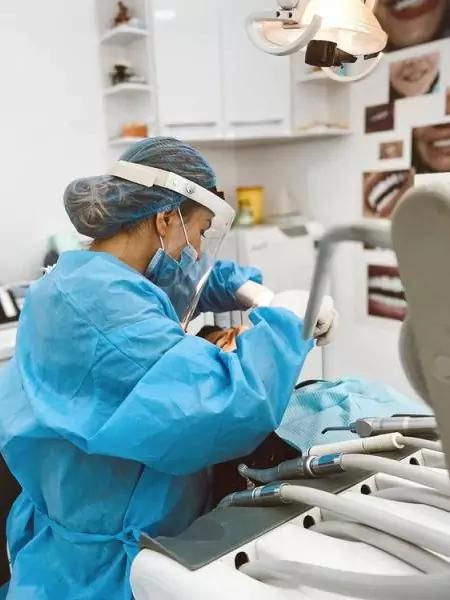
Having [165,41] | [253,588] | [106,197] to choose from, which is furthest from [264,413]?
[165,41]

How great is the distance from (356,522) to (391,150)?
258cm

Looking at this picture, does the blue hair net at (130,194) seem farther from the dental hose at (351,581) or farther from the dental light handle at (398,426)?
the dental hose at (351,581)

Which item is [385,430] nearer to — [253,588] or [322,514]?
[322,514]

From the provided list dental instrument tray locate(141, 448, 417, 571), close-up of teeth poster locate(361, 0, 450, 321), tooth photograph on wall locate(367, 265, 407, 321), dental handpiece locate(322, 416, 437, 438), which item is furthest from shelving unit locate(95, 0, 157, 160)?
dental instrument tray locate(141, 448, 417, 571)

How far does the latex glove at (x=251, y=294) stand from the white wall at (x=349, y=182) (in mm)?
1440

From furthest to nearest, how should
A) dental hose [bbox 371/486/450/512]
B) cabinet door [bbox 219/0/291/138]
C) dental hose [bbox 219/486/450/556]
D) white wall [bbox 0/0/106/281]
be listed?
cabinet door [bbox 219/0/291/138], white wall [bbox 0/0/106/281], dental hose [bbox 371/486/450/512], dental hose [bbox 219/486/450/556]

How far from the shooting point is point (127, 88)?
109 inches

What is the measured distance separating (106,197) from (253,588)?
745mm

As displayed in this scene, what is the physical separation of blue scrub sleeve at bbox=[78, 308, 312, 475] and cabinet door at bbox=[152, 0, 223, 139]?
6.94 feet

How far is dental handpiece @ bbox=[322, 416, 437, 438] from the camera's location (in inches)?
35.3

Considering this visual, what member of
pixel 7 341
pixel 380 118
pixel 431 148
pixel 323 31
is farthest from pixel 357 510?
pixel 380 118

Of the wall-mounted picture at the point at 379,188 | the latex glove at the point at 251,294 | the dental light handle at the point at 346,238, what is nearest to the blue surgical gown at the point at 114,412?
the dental light handle at the point at 346,238

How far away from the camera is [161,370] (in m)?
0.88

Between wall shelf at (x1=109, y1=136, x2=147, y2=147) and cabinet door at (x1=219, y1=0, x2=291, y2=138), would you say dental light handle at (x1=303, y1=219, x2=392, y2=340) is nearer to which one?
wall shelf at (x1=109, y1=136, x2=147, y2=147)
